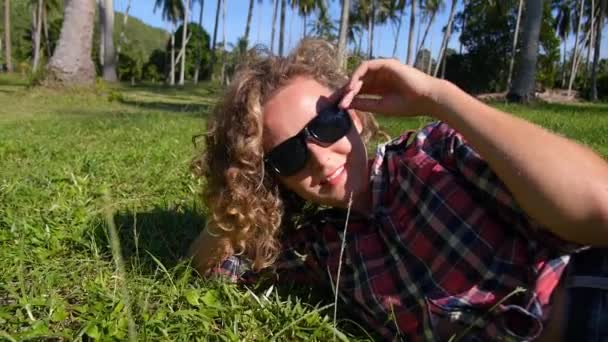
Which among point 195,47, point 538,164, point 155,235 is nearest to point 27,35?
point 195,47

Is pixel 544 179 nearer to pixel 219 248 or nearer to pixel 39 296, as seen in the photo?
pixel 219 248

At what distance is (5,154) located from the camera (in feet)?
15.0

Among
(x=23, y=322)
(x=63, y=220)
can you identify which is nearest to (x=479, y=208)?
(x=23, y=322)

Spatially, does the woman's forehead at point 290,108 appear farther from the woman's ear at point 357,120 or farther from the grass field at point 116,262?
the grass field at point 116,262

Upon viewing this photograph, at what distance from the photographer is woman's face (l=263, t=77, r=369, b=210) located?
1.88 meters

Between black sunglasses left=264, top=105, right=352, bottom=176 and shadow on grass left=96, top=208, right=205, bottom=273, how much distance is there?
689 mm

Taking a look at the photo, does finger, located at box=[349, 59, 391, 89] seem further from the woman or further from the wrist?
the wrist

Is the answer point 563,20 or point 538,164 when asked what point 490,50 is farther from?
point 538,164

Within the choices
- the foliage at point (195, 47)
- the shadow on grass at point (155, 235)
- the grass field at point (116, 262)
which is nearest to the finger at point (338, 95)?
the grass field at point (116, 262)

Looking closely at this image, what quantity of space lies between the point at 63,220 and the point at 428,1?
149 feet

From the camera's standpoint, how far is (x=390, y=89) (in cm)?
188

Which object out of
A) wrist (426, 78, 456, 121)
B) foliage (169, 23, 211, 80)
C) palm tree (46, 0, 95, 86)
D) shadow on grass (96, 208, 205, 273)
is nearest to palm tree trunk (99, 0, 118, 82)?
palm tree (46, 0, 95, 86)

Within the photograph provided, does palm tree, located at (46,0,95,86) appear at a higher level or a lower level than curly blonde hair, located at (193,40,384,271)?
higher

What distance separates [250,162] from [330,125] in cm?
33
